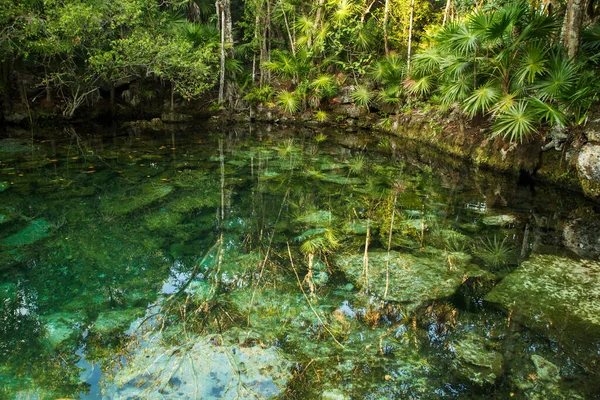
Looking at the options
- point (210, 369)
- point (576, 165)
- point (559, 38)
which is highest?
point (559, 38)

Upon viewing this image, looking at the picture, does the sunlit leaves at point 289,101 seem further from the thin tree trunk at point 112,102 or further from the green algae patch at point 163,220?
the green algae patch at point 163,220

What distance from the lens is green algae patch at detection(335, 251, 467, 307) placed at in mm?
4059

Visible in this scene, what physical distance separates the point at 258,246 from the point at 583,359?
11.1 feet

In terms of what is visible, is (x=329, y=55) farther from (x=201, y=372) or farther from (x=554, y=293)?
(x=201, y=372)

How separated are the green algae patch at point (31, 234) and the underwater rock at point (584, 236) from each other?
6464mm

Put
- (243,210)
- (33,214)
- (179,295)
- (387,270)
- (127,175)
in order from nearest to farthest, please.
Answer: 1. (179,295)
2. (387,270)
3. (33,214)
4. (243,210)
5. (127,175)

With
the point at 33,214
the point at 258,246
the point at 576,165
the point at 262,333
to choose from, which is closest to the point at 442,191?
the point at 576,165

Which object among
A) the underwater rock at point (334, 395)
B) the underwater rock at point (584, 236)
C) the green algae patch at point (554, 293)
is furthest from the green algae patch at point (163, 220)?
the underwater rock at point (584, 236)

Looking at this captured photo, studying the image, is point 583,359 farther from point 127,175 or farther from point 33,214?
point 127,175

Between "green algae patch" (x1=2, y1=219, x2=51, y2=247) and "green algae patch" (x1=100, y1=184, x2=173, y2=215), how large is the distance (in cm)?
84

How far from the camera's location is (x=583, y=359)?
122 inches

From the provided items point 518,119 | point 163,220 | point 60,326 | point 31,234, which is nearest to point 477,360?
point 60,326

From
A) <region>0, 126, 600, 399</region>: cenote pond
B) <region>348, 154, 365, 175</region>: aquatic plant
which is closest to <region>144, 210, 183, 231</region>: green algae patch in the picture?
<region>0, 126, 600, 399</region>: cenote pond

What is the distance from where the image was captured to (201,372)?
2.98 metres
